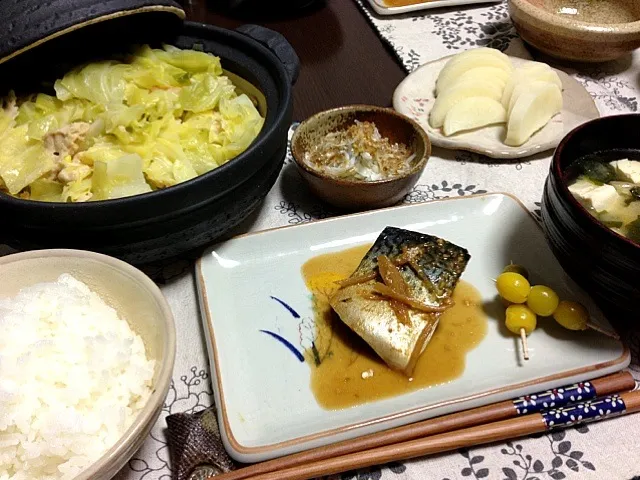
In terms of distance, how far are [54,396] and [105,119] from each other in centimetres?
79

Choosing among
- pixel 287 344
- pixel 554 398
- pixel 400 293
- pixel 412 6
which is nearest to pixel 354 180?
pixel 400 293

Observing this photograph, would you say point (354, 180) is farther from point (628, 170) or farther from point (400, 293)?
point (628, 170)

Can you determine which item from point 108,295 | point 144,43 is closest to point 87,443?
point 108,295

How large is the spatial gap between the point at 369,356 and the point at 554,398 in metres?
0.42

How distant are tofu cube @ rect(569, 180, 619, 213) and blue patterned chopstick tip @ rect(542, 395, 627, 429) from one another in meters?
0.46

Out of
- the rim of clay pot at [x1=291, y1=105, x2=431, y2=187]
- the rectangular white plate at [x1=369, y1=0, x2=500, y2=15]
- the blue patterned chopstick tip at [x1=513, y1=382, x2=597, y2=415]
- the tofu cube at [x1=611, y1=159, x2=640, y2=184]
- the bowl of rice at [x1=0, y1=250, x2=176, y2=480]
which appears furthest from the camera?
the rectangular white plate at [x1=369, y1=0, x2=500, y2=15]

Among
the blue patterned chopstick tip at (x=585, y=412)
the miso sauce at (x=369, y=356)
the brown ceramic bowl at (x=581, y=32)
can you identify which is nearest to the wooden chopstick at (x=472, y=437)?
the blue patterned chopstick tip at (x=585, y=412)

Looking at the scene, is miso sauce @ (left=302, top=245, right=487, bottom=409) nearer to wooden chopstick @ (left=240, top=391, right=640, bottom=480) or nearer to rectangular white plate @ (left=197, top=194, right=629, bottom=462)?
A: rectangular white plate @ (left=197, top=194, right=629, bottom=462)

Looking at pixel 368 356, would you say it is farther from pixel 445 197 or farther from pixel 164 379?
pixel 445 197

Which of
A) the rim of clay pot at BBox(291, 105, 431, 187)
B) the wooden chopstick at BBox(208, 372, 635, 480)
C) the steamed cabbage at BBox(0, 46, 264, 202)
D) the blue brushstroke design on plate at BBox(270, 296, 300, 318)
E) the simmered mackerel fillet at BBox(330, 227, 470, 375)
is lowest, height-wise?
the wooden chopstick at BBox(208, 372, 635, 480)

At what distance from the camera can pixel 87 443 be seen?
988 millimetres

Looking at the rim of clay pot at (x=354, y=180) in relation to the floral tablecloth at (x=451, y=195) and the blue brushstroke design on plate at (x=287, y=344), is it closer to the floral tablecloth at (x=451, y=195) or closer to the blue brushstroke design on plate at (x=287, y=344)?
the floral tablecloth at (x=451, y=195)

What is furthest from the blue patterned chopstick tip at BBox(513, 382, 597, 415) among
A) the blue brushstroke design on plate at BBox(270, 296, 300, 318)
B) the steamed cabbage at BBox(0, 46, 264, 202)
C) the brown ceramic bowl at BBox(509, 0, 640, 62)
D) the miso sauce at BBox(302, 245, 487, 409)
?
the brown ceramic bowl at BBox(509, 0, 640, 62)

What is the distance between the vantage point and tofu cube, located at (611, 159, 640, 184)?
1.42 meters
